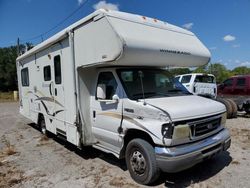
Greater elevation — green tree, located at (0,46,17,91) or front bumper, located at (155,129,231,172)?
green tree, located at (0,46,17,91)

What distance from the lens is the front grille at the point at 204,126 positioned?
4.31 m

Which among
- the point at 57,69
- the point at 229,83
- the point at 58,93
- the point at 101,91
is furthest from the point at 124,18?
the point at 229,83

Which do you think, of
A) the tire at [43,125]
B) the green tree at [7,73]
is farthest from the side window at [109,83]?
the green tree at [7,73]

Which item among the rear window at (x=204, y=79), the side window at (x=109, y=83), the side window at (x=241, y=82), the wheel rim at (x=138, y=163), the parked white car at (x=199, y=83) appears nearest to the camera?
the wheel rim at (x=138, y=163)

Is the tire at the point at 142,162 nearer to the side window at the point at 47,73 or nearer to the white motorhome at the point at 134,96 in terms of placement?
the white motorhome at the point at 134,96

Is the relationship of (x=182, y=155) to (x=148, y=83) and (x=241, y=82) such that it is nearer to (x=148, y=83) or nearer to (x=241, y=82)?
(x=148, y=83)

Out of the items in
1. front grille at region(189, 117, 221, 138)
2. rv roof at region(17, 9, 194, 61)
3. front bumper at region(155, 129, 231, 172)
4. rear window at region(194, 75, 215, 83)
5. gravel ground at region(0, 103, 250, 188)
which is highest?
rv roof at region(17, 9, 194, 61)

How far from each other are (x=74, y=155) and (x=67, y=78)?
Result: 1996mm

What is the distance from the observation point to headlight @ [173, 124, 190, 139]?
4.04 m

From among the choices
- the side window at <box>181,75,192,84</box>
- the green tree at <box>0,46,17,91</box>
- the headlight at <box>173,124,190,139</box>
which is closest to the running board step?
the headlight at <box>173,124,190,139</box>

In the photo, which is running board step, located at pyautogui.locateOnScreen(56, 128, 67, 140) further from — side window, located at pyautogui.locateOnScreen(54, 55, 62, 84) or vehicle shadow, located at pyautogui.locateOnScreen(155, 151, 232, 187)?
vehicle shadow, located at pyautogui.locateOnScreen(155, 151, 232, 187)

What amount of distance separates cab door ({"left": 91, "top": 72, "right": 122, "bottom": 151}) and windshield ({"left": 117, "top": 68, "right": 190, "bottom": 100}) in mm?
228

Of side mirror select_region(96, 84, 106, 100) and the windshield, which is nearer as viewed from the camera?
the windshield

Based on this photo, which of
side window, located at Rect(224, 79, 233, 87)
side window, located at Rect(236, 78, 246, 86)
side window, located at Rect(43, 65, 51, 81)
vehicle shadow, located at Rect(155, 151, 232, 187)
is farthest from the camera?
side window, located at Rect(224, 79, 233, 87)
